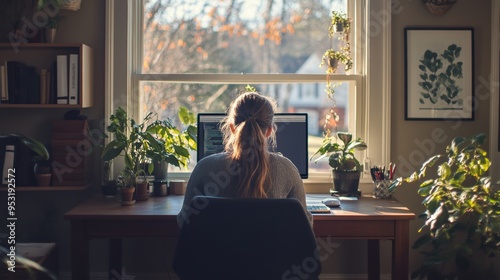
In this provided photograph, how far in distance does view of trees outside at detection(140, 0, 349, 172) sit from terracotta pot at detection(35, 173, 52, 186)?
684mm

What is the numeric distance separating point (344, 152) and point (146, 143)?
104 centimetres

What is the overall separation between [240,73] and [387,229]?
1263 mm

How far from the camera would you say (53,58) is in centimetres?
356

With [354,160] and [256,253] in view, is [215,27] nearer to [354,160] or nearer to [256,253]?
[354,160]

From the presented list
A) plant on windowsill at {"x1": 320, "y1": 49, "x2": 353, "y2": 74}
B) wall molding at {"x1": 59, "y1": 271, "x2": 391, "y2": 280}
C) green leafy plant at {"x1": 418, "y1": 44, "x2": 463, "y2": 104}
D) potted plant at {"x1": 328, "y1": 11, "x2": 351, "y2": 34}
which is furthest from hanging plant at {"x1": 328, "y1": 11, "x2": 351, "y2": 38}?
wall molding at {"x1": 59, "y1": 271, "x2": 391, "y2": 280}

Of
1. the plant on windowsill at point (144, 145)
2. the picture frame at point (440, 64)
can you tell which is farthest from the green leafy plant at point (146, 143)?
the picture frame at point (440, 64)

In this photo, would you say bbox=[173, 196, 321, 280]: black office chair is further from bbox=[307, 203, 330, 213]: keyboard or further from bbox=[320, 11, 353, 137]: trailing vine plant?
bbox=[320, 11, 353, 137]: trailing vine plant

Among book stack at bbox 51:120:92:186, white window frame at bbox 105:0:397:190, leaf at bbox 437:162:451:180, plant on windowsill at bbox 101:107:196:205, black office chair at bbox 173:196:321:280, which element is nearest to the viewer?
black office chair at bbox 173:196:321:280

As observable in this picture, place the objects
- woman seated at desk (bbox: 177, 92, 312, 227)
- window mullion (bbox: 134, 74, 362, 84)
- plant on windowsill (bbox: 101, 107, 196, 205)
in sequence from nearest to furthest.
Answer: woman seated at desk (bbox: 177, 92, 312, 227) → plant on windowsill (bbox: 101, 107, 196, 205) → window mullion (bbox: 134, 74, 362, 84)

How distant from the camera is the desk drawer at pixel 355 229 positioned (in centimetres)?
297

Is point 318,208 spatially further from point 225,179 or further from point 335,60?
point 335,60

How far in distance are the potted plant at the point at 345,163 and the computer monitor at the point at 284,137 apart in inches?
6.2

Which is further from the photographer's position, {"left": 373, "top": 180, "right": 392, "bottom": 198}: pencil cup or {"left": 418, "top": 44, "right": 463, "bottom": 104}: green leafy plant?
{"left": 418, "top": 44, "right": 463, "bottom": 104}: green leafy plant

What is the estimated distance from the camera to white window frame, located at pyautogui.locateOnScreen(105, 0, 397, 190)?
11.6 ft
